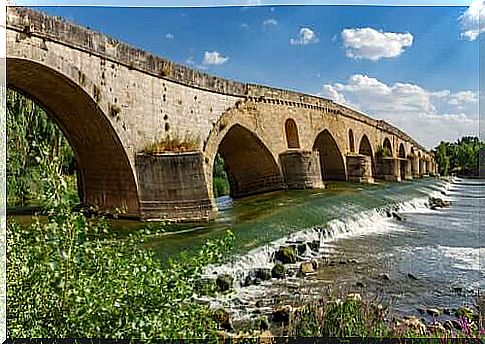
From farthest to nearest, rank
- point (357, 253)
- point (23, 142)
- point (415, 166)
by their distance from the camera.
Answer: point (415, 166) < point (23, 142) < point (357, 253)

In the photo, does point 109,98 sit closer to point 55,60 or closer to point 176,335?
point 55,60

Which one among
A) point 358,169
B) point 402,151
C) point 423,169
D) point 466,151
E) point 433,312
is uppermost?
point 402,151

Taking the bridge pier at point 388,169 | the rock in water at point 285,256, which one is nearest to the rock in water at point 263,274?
the rock in water at point 285,256

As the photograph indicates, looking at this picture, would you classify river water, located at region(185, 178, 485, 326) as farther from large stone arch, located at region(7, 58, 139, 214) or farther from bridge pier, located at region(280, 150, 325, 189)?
bridge pier, located at region(280, 150, 325, 189)

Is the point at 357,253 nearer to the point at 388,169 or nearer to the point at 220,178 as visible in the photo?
the point at 220,178

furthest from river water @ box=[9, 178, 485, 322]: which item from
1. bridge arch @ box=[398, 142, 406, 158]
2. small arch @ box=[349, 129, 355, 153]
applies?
bridge arch @ box=[398, 142, 406, 158]

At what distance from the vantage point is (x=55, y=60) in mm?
6219

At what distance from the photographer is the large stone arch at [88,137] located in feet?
22.5

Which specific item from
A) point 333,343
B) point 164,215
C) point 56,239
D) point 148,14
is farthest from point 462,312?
point 164,215

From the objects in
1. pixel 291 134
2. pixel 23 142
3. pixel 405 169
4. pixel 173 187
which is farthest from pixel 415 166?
pixel 23 142

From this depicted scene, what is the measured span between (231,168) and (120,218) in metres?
6.07

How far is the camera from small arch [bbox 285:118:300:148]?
46.6 ft

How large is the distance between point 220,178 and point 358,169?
5.00 meters

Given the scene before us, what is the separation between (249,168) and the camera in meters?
13.4
